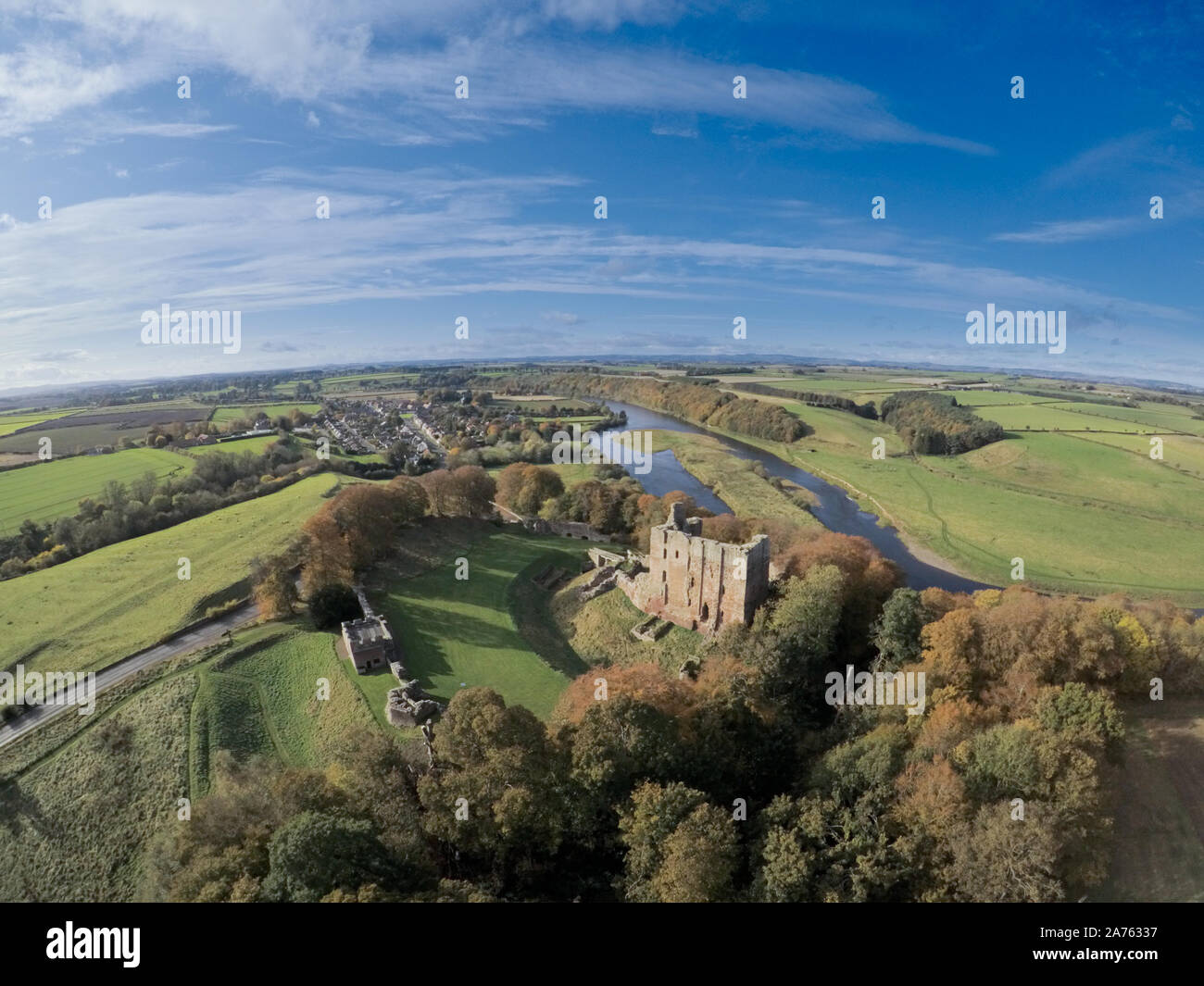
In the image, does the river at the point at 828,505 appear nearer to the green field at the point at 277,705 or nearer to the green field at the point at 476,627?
the green field at the point at 476,627

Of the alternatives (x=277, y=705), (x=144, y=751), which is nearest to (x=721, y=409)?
(x=277, y=705)

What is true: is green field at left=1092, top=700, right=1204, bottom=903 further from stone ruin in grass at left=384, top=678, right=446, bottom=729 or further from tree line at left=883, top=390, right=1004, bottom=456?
tree line at left=883, top=390, right=1004, bottom=456

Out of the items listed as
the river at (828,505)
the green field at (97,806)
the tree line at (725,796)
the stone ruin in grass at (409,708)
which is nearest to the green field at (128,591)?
the green field at (97,806)

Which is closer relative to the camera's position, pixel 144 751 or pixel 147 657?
pixel 144 751

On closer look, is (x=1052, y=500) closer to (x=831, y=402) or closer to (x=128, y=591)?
(x=831, y=402)

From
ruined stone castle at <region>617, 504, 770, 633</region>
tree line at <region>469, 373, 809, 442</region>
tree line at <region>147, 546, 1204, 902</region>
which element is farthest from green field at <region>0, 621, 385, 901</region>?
tree line at <region>469, 373, 809, 442</region>
